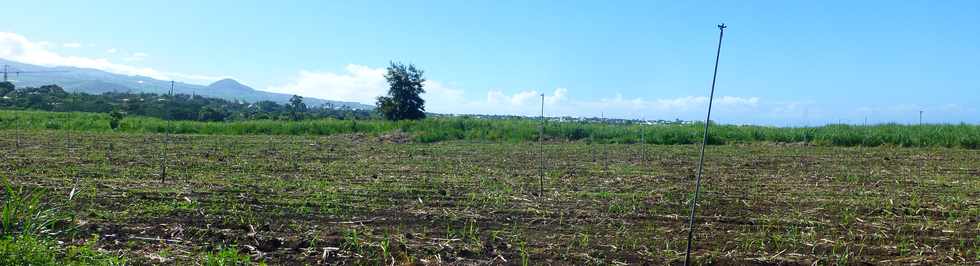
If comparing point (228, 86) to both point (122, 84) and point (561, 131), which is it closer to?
point (122, 84)

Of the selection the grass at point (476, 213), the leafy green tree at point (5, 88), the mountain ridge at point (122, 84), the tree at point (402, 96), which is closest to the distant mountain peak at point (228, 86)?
the mountain ridge at point (122, 84)

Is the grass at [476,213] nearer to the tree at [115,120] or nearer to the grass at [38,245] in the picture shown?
the grass at [38,245]

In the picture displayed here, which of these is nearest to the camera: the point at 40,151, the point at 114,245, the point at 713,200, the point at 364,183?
the point at 114,245

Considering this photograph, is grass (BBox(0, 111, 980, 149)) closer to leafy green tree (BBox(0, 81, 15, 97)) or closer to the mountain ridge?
leafy green tree (BBox(0, 81, 15, 97))

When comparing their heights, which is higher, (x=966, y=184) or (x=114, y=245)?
(x=966, y=184)

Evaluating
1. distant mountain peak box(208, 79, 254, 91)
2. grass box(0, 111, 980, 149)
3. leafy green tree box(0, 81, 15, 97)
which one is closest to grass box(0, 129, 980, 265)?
grass box(0, 111, 980, 149)

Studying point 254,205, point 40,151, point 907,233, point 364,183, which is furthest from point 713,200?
point 40,151

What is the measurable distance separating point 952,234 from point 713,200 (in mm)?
2432

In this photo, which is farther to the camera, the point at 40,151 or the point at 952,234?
the point at 40,151

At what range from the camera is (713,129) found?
77.7ft

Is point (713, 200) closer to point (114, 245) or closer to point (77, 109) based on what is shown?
point (114, 245)

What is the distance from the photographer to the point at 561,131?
24516 mm

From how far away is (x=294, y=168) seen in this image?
10977 mm

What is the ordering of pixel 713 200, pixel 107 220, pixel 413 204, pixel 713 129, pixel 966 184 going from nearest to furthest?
pixel 107 220 < pixel 413 204 < pixel 713 200 < pixel 966 184 < pixel 713 129
